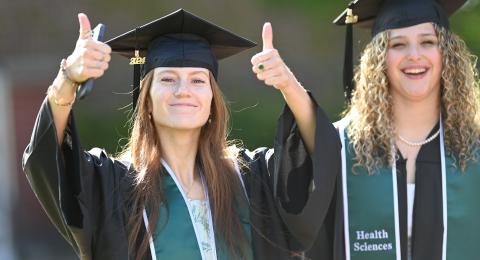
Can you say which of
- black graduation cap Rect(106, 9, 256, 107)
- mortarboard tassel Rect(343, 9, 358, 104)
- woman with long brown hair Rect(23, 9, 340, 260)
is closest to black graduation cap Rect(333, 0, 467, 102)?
mortarboard tassel Rect(343, 9, 358, 104)

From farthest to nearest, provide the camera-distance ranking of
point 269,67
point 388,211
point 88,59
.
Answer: point 388,211
point 269,67
point 88,59

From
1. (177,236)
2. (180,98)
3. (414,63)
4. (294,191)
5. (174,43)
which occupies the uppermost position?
(174,43)

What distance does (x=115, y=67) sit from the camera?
6957 mm

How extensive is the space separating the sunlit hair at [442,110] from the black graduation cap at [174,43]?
0.55 meters

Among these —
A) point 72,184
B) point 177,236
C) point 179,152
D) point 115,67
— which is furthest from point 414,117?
point 115,67

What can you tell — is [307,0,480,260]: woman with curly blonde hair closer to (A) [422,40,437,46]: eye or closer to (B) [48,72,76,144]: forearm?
(A) [422,40,437,46]: eye

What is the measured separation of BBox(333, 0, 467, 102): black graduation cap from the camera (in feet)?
12.6

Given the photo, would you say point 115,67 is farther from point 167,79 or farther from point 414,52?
point 414,52

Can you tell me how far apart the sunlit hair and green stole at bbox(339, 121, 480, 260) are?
0.04m

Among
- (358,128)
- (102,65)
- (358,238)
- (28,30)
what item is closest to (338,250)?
(358,238)

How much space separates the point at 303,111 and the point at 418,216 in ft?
2.28

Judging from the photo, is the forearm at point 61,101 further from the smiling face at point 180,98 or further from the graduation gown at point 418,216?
the graduation gown at point 418,216

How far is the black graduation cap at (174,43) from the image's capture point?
3.58 meters

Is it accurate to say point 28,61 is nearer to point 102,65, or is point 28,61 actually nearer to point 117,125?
point 117,125
